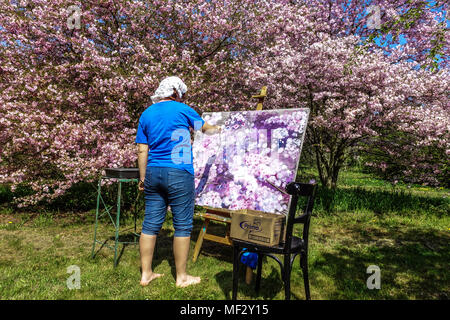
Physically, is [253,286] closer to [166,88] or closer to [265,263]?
[265,263]

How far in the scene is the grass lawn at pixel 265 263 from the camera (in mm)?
2996

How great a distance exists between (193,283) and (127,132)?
10.4ft

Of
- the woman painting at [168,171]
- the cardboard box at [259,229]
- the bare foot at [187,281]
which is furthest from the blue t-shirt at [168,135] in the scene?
the bare foot at [187,281]

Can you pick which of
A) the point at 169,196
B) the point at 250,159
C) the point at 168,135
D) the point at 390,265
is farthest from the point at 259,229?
the point at 390,265

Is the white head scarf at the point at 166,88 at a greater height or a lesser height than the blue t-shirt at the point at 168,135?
greater

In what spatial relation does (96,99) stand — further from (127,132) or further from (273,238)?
(273,238)

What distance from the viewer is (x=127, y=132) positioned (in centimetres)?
535

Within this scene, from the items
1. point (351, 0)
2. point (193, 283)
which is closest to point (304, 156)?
point (351, 0)

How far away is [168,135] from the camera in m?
2.88

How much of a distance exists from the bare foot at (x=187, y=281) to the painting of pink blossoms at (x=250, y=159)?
0.87 meters

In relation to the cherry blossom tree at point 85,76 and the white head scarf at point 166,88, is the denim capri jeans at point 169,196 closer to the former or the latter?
the white head scarf at point 166,88

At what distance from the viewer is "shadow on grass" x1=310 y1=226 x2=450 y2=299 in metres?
3.07

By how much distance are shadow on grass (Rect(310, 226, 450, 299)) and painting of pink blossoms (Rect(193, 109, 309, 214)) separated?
104 cm

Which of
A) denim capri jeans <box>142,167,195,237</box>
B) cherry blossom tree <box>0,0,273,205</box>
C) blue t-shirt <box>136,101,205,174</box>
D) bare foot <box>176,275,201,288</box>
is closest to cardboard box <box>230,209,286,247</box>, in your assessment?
denim capri jeans <box>142,167,195,237</box>
